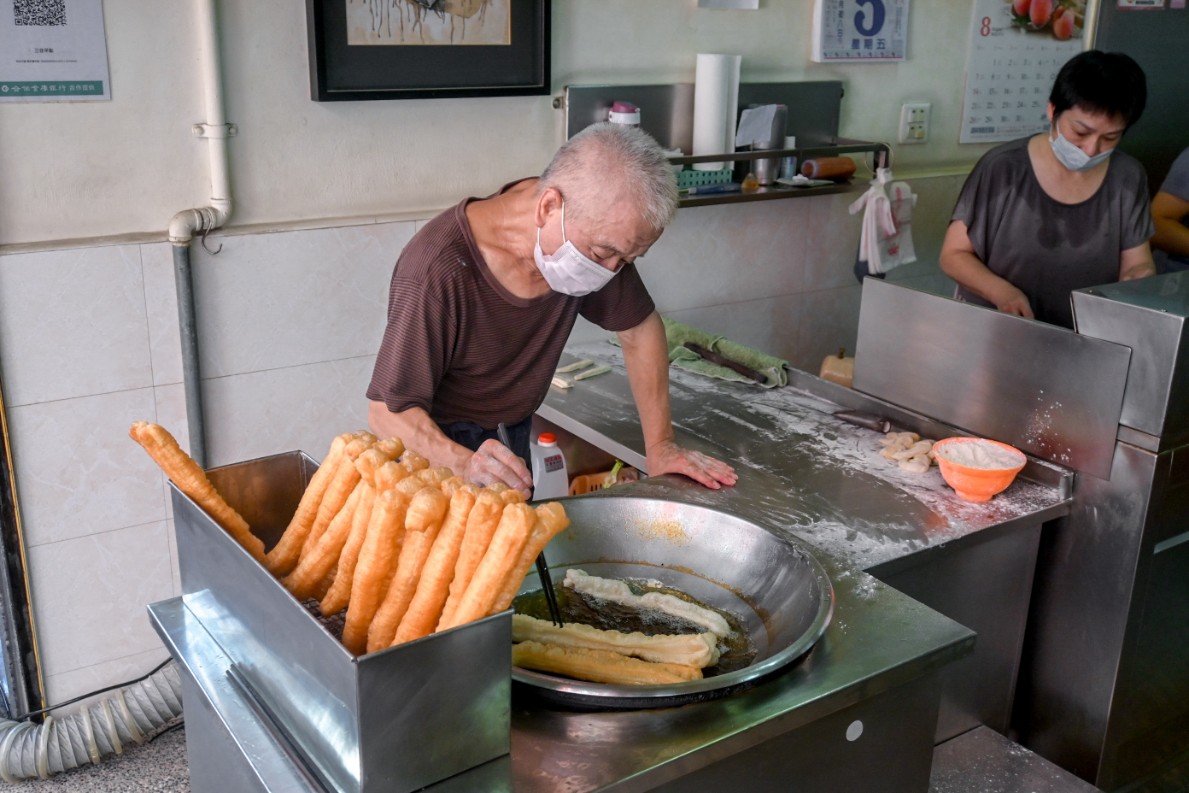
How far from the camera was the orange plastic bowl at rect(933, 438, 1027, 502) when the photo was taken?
232 cm

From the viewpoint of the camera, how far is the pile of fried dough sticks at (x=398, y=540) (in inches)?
46.3

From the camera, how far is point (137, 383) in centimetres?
276

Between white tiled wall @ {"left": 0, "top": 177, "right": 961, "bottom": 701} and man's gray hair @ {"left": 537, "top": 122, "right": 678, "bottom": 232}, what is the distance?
1167 mm

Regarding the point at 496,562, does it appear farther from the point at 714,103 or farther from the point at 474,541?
the point at 714,103

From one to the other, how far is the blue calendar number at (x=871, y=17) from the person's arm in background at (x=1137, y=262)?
1.27 meters

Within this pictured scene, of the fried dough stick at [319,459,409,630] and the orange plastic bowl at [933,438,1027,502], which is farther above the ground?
the fried dough stick at [319,459,409,630]

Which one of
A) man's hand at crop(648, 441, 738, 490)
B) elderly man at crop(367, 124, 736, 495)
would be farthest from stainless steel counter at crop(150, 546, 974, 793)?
man's hand at crop(648, 441, 738, 490)

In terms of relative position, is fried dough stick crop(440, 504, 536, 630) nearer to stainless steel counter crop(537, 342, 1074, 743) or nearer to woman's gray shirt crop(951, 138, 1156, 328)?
stainless steel counter crop(537, 342, 1074, 743)

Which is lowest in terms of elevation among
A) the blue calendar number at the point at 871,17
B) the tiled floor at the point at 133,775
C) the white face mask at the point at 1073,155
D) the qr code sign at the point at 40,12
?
the tiled floor at the point at 133,775

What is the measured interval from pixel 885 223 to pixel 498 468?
96.9 inches

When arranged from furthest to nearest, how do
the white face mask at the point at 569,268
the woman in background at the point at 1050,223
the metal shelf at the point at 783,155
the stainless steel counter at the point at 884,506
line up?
1. the metal shelf at the point at 783,155
2. the woman in background at the point at 1050,223
3. the stainless steel counter at the point at 884,506
4. the white face mask at the point at 569,268

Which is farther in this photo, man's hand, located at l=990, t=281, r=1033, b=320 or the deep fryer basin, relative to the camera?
man's hand, located at l=990, t=281, r=1033, b=320

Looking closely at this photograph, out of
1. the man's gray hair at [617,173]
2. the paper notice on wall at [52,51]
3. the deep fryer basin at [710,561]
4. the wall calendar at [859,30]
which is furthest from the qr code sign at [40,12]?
the wall calendar at [859,30]

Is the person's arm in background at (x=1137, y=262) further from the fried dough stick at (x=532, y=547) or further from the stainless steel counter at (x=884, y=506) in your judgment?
the fried dough stick at (x=532, y=547)
